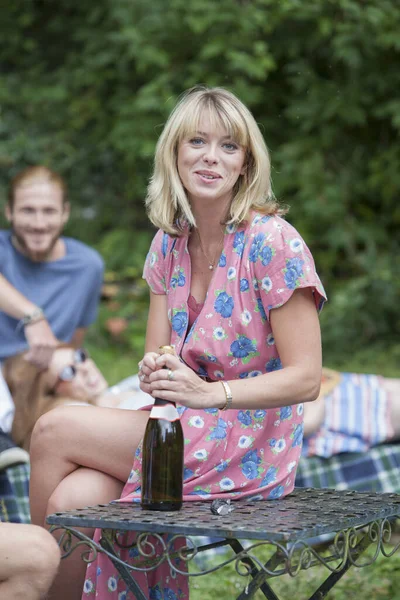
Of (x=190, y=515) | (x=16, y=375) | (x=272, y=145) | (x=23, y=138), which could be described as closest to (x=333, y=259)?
(x=272, y=145)

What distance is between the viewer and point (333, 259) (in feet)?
24.5

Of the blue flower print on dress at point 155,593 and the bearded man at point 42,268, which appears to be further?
the bearded man at point 42,268

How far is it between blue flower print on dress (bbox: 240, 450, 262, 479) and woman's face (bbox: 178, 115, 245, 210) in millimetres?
662

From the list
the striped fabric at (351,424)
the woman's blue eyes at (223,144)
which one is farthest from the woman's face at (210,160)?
the striped fabric at (351,424)

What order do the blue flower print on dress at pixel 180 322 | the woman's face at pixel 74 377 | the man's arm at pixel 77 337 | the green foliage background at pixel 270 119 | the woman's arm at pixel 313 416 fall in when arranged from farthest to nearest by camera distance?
the green foliage background at pixel 270 119
the man's arm at pixel 77 337
the woman's face at pixel 74 377
the woman's arm at pixel 313 416
the blue flower print on dress at pixel 180 322

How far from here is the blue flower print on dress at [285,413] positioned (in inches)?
98.6

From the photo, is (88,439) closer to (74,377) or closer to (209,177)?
(209,177)

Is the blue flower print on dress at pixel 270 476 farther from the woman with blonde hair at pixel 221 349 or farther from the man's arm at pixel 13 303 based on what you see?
the man's arm at pixel 13 303

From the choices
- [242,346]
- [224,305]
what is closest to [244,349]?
[242,346]

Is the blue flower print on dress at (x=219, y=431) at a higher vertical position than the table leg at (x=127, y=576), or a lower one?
higher

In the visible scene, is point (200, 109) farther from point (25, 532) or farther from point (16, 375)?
point (16, 375)

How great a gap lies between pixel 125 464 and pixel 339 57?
203 inches

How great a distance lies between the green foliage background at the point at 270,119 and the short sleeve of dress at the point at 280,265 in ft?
14.3

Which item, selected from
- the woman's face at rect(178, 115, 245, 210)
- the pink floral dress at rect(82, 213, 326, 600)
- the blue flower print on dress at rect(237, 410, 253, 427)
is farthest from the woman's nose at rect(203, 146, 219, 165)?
the blue flower print on dress at rect(237, 410, 253, 427)
